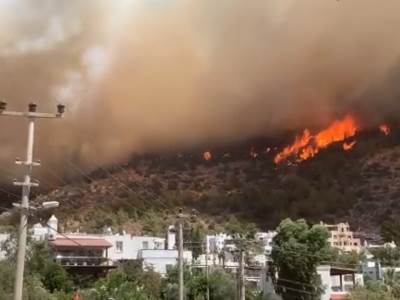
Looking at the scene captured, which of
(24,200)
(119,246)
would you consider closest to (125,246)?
(119,246)

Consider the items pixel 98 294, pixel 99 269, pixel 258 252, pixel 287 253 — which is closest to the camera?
pixel 98 294

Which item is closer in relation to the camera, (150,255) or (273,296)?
(273,296)

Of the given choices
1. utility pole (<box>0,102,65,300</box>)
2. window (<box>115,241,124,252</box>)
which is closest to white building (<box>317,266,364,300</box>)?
window (<box>115,241,124,252</box>)

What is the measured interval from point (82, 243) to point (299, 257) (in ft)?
122

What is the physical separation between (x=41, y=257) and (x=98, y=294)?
1775 centimetres

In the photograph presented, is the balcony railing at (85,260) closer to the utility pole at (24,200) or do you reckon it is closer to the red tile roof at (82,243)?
the red tile roof at (82,243)

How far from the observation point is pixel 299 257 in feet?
258

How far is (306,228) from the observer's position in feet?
274

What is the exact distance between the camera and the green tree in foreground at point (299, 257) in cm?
7669

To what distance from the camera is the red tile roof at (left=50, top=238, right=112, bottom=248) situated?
10050cm

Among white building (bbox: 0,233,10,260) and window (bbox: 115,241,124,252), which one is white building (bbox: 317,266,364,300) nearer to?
white building (bbox: 0,233,10,260)

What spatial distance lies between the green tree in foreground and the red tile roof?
105 ft

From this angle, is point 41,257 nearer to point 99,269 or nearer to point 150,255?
point 99,269

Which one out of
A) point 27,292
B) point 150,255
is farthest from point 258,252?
point 27,292
